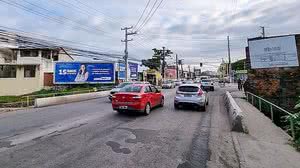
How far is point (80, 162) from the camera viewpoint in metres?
5.69

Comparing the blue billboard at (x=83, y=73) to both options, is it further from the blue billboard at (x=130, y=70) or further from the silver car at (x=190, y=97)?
the silver car at (x=190, y=97)

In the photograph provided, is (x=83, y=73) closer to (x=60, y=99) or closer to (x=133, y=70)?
(x=133, y=70)

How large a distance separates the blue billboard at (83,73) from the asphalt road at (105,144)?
27938mm

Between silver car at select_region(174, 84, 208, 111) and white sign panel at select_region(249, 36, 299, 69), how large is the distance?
551cm

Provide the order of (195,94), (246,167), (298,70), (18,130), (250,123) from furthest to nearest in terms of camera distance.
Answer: (298,70) → (195,94) → (250,123) → (18,130) → (246,167)

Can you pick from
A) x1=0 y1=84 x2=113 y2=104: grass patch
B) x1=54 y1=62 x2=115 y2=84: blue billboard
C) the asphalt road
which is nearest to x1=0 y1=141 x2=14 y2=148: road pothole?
the asphalt road

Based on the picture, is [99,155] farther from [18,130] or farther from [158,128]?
[18,130]

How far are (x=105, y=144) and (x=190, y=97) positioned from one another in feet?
28.4

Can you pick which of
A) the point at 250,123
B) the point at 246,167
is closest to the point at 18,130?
the point at 246,167

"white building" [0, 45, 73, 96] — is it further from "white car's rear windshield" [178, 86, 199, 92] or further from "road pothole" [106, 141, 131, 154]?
"road pothole" [106, 141, 131, 154]

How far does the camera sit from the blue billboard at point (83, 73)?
3884 cm

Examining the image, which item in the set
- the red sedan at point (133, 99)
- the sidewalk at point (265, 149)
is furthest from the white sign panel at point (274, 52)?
the red sedan at point (133, 99)

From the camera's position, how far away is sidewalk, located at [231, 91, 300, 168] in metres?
5.90

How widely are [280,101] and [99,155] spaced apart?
14.1 m
